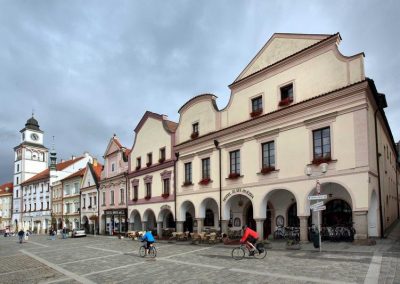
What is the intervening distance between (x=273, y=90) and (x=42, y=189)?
57108mm

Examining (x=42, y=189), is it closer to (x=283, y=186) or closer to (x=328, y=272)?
(x=283, y=186)

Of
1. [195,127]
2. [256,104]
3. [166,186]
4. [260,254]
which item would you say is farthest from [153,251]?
[166,186]

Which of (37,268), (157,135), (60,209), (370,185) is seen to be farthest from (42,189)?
(370,185)

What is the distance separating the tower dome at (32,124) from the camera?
8031cm

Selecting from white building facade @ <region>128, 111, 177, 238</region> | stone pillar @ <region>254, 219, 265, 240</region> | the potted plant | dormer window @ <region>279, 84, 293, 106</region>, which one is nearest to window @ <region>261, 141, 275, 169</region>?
the potted plant

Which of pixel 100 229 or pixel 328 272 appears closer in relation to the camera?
pixel 328 272

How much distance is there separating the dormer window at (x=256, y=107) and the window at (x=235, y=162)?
301cm

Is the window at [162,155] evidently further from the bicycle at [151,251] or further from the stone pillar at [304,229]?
the stone pillar at [304,229]

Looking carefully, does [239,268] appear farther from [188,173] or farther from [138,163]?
[138,163]

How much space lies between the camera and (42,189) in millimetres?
66500

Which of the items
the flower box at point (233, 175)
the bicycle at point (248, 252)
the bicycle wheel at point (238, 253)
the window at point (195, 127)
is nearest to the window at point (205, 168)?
the window at point (195, 127)

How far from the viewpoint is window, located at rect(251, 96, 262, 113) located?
23562 mm

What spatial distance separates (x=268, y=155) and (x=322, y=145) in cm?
396

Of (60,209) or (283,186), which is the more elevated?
(283,186)
